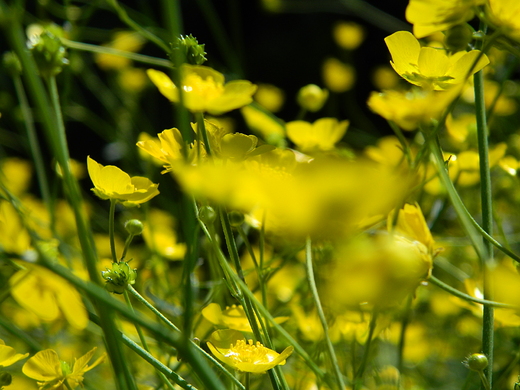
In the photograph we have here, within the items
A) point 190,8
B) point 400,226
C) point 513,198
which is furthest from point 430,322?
point 190,8

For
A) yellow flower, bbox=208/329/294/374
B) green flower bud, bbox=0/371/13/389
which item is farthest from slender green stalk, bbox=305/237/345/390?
green flower bud, bbox=0/371/13/389

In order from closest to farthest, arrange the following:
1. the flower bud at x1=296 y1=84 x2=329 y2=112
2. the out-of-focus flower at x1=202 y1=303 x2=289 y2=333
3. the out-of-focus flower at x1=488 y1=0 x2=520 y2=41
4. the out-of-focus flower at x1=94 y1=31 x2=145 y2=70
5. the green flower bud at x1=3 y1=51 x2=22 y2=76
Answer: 1. the out-of-focus flower at x1=488 y1=0 x2=520 y2=41
2. the out-of-focus flower at x1=202 y1=303 x2=289 y2=333
3. the green flower bud at x1=3 y1=51 x2=22 y2=76
4. the flower bud at x1=296 y1=84 x2=329 y2=112
5. the out-of-focus flower at x1=94 y1=31 x2=145 y2=70

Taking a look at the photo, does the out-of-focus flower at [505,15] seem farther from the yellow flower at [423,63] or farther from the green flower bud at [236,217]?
the green flower bud at [236,217]

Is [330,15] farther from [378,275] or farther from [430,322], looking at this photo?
[378,275]

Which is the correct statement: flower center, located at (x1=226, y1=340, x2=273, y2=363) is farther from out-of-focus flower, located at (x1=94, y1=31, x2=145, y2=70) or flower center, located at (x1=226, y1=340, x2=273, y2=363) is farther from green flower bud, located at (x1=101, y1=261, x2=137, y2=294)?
out-of-focus flower, located at (x1=94, y1=31, x2=145, y2=70)

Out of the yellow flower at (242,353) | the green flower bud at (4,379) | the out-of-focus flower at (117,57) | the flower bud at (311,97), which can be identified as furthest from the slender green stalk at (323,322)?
the out-of-focus flower at (117,57)
